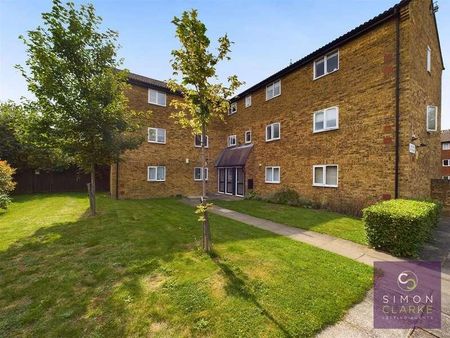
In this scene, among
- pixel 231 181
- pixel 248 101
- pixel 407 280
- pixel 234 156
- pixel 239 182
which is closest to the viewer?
pixel 407 280

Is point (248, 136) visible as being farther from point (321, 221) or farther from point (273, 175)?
point (321, 221)

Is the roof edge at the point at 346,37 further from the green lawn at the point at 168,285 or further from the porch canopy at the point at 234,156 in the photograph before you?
the porch canopy at the point at 234,156

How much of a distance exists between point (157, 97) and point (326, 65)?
12250 mm

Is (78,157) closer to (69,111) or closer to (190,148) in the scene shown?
(69,111)

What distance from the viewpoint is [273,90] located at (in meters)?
16.4

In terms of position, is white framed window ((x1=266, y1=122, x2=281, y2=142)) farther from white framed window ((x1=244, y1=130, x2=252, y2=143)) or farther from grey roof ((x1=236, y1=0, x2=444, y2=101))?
grey roof ((x1=236, y1=0, x2=444, y2=101))

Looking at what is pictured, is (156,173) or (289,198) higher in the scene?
(156,173)

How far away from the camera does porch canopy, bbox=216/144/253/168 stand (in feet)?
59.7

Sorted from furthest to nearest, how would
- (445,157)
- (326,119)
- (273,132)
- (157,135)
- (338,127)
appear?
(445,157), (157,135), (273,132), (326,119), (338,127)

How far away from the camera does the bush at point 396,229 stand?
19.1 feet

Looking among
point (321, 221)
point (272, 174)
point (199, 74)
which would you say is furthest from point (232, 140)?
point (199, 74)

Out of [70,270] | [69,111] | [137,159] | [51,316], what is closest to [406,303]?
[51,316]

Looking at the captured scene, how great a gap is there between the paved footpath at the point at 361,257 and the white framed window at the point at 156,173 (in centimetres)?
759

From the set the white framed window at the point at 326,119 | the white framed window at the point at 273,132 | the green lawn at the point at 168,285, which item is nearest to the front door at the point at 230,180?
the white framed window at the point at 273,132
